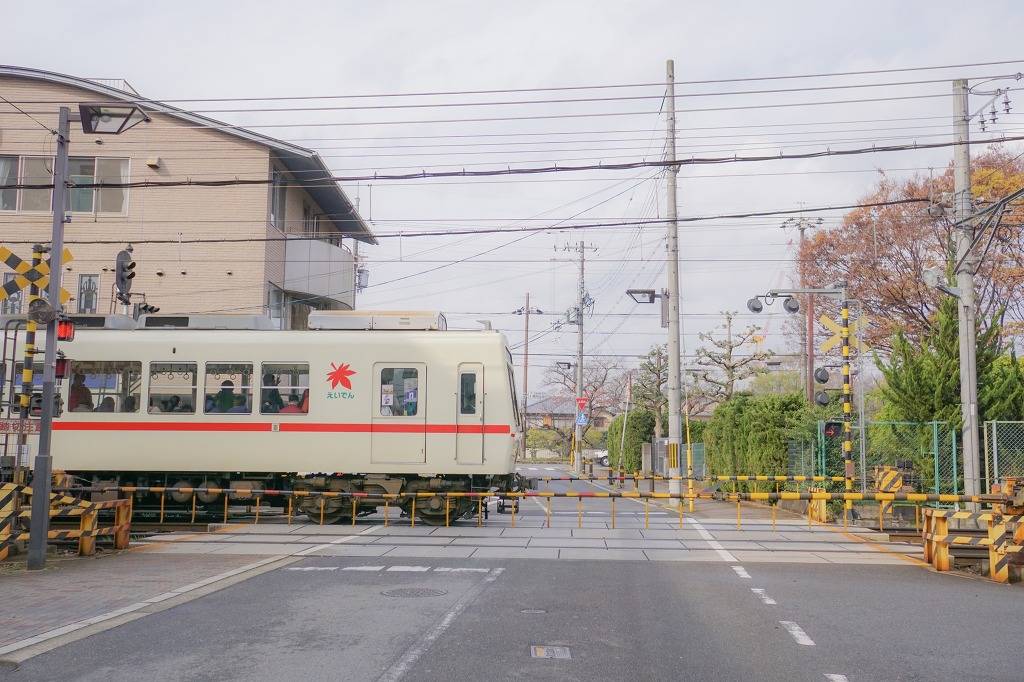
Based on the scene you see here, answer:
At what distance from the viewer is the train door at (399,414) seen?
17.4 meters

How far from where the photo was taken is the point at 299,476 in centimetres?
1805

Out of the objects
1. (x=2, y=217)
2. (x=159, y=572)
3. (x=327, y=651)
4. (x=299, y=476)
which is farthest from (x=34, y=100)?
(x=327, y=651)

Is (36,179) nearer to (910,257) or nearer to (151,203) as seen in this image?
(151,203)

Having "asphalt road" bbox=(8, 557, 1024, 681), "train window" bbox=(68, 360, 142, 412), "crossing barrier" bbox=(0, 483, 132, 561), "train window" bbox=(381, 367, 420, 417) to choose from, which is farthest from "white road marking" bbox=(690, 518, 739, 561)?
"train window" bbox=(68, 360, 142, 412)

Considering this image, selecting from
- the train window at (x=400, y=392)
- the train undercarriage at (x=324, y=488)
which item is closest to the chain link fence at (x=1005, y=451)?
the train undercarriage at (x=324, y=488)

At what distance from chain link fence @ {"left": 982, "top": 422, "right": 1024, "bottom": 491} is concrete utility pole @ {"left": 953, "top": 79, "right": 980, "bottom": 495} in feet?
4.63

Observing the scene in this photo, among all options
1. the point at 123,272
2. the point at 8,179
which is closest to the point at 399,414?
the point at 123,272

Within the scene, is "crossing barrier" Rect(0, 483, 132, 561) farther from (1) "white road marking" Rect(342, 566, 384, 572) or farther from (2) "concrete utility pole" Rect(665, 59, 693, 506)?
(2) "concrete utility pole" Rect(665, 59, 693, 506)

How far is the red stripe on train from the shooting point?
57.0 feet

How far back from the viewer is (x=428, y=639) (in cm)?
765

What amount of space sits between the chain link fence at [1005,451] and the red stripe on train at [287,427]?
10.2 m

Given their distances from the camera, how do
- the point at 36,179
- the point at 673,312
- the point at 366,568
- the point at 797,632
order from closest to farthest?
the point at 797,632 < the point at 366,568 < the point at 673,312 < the point at 36,179

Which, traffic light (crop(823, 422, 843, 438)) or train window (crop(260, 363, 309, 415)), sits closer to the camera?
train window (crop(260, 363, 309, 415))

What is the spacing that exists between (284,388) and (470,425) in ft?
11.9
